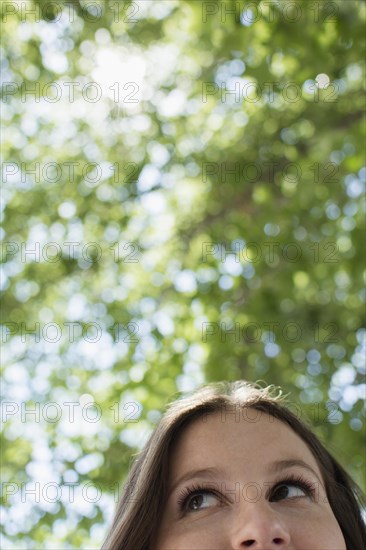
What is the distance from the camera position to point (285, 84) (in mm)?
5422

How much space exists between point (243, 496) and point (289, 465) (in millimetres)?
180

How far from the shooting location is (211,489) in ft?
5.44

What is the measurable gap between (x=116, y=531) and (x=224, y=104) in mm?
5189

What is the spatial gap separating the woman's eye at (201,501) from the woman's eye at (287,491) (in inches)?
5.0

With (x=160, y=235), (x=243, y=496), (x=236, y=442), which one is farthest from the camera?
(x=160, y=235)

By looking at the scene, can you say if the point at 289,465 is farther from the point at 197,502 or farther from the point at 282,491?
the point at 197,502

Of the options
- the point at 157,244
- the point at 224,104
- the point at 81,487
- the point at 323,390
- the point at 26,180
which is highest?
the point at 224,104

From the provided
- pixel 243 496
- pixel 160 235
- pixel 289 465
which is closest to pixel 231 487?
pixel 243 496

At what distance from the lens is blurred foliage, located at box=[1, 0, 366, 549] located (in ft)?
17.8

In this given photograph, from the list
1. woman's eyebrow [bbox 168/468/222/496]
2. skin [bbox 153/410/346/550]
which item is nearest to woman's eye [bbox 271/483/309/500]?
skin [bbox 153/410/346/550]

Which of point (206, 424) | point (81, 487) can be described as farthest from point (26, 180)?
point (206, 424)

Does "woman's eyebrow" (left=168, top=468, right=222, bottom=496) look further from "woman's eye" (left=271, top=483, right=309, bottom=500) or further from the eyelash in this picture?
"woman's eye" (left=271, top=483, right=309, bottom=500)

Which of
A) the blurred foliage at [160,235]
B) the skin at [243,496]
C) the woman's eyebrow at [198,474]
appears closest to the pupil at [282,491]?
the skin at [243,496]

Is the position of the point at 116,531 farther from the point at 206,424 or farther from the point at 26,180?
the point at 26,180
